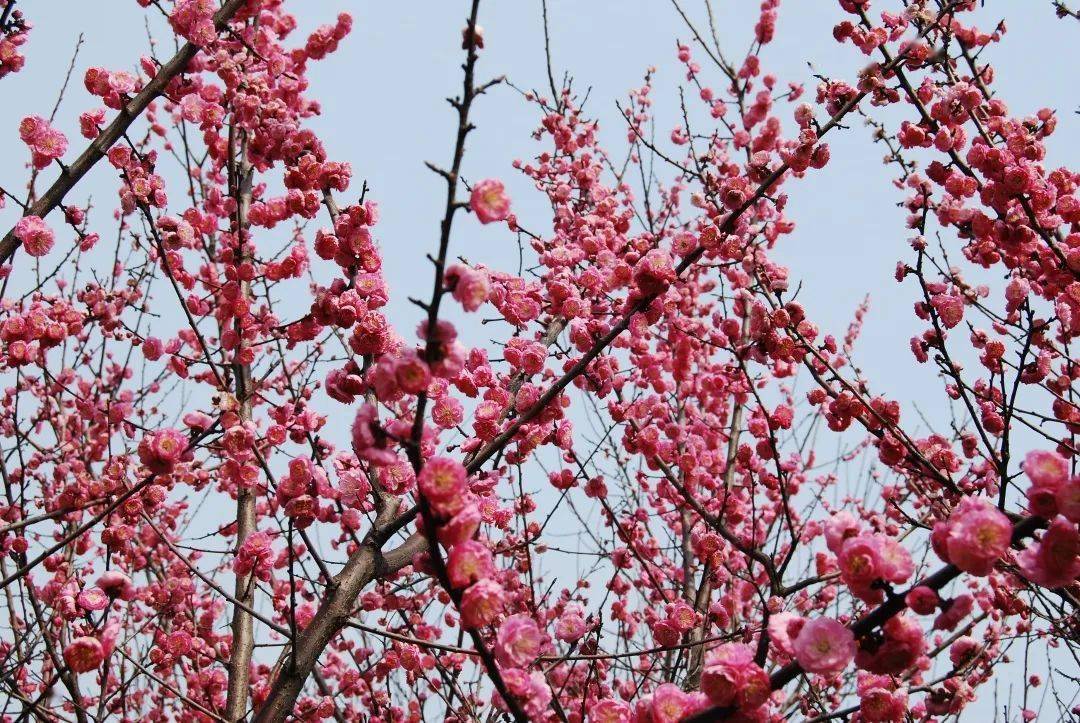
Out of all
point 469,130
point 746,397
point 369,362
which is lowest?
point 469,130

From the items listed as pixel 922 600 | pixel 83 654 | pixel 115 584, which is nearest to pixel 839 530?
pixel 922 600

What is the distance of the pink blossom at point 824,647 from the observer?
1.72 metres

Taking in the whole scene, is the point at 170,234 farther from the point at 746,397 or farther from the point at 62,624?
the point at 746,397

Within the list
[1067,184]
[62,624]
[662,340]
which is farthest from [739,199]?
[62,624]

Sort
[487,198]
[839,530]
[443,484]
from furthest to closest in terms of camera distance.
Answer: [487,198]
[839,530]
[443,484]

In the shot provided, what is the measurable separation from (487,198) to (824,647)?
1.30 metres

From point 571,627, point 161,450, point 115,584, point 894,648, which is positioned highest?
point 161,450

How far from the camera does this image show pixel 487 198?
77.4 inches

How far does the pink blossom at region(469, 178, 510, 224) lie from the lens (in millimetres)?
1948

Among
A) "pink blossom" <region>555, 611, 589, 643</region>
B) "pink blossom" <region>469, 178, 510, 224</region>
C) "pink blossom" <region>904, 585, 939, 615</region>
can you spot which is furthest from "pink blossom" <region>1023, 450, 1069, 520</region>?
"pink blossom" <region>555, 611, 589, 643</region>

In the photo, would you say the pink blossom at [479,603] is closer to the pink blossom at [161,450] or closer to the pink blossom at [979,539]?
the pink blossom at [979,539]

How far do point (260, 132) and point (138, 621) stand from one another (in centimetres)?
438

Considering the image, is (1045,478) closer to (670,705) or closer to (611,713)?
(670,705)

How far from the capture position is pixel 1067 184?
367cm
